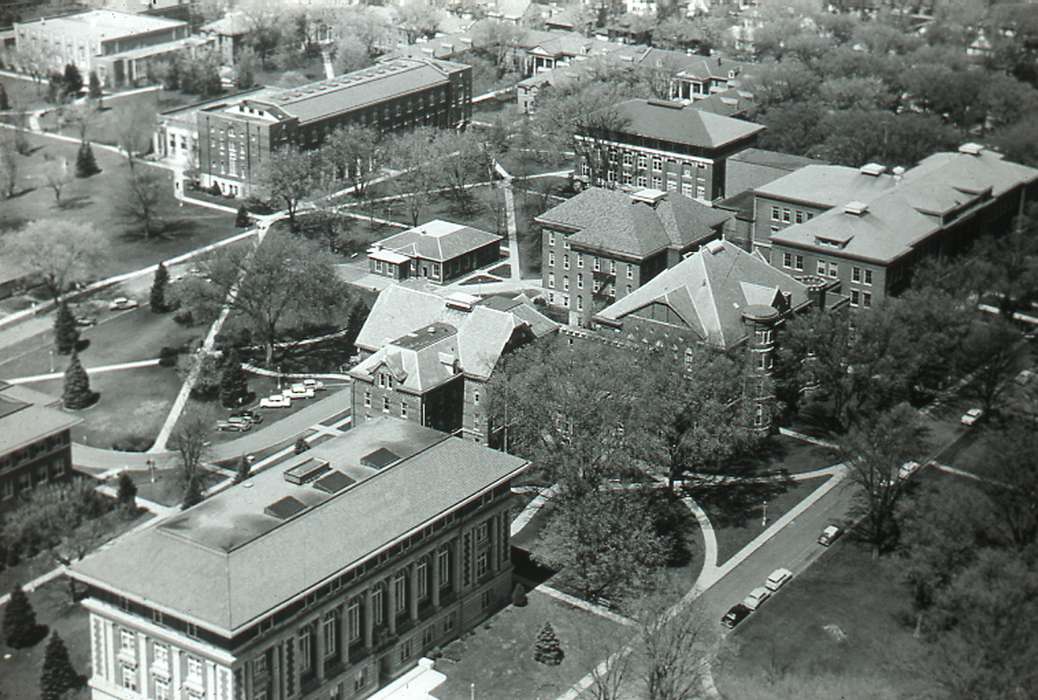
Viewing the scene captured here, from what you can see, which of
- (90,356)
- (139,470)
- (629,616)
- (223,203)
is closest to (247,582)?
(629,616)

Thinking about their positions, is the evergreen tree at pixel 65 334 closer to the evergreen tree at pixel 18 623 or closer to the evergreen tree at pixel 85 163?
the evergreen tree at pixel 18 623

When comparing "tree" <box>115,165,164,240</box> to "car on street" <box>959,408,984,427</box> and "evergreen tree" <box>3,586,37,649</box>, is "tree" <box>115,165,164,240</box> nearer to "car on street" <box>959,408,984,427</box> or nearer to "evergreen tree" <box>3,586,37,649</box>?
"evergreen tree" <box>3,586,37,649</box>

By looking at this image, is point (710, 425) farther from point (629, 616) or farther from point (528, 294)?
point (528, 294)

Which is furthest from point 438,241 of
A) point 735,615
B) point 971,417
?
point 735,615

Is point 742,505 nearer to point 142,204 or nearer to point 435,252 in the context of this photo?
point 435,252

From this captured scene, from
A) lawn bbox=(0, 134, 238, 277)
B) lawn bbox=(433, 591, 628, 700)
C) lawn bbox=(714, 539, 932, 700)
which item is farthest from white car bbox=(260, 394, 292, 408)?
lawn bbox=(714, 539, 932, 700)

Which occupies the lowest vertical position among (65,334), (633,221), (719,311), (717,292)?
(65,334)

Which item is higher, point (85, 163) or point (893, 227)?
point (893, 227)

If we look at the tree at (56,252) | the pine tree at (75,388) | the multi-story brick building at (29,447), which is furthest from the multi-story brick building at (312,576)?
the tree at (56,252)
